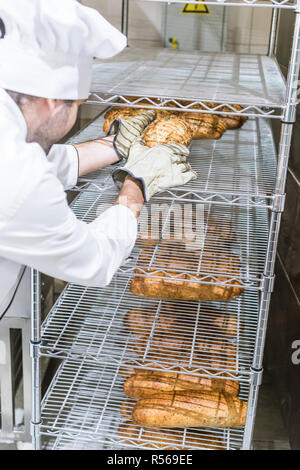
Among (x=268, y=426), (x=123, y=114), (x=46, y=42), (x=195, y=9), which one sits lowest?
(x=268, y=426)

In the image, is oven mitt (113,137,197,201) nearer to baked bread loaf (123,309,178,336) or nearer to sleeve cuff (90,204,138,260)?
sleeve cuff (90,204,138,260)

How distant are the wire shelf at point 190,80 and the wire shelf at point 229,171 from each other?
16cm

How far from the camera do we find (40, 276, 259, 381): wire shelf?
5.69 feet

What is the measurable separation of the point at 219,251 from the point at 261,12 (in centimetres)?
159

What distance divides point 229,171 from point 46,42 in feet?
2.68

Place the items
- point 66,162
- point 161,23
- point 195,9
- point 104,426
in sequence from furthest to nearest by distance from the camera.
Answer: point 161,23, point 195,9, point 104,426, point 66,162

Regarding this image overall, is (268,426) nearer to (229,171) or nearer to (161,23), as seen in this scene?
(229,171)

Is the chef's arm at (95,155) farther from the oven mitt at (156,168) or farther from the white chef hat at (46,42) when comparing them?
the white chef hat at (46,42)

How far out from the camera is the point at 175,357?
1778 millimetres

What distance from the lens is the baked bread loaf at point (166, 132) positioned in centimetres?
151

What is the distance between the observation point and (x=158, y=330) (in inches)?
72.9

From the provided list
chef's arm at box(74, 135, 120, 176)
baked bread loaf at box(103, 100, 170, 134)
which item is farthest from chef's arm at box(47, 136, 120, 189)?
baked bread loaf at box(103, 100, 170, 134)

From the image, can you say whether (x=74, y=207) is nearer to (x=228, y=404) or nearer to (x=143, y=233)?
(x=143, y=233)

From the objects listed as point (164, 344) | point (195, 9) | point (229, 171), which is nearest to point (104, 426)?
point (164, 344)
